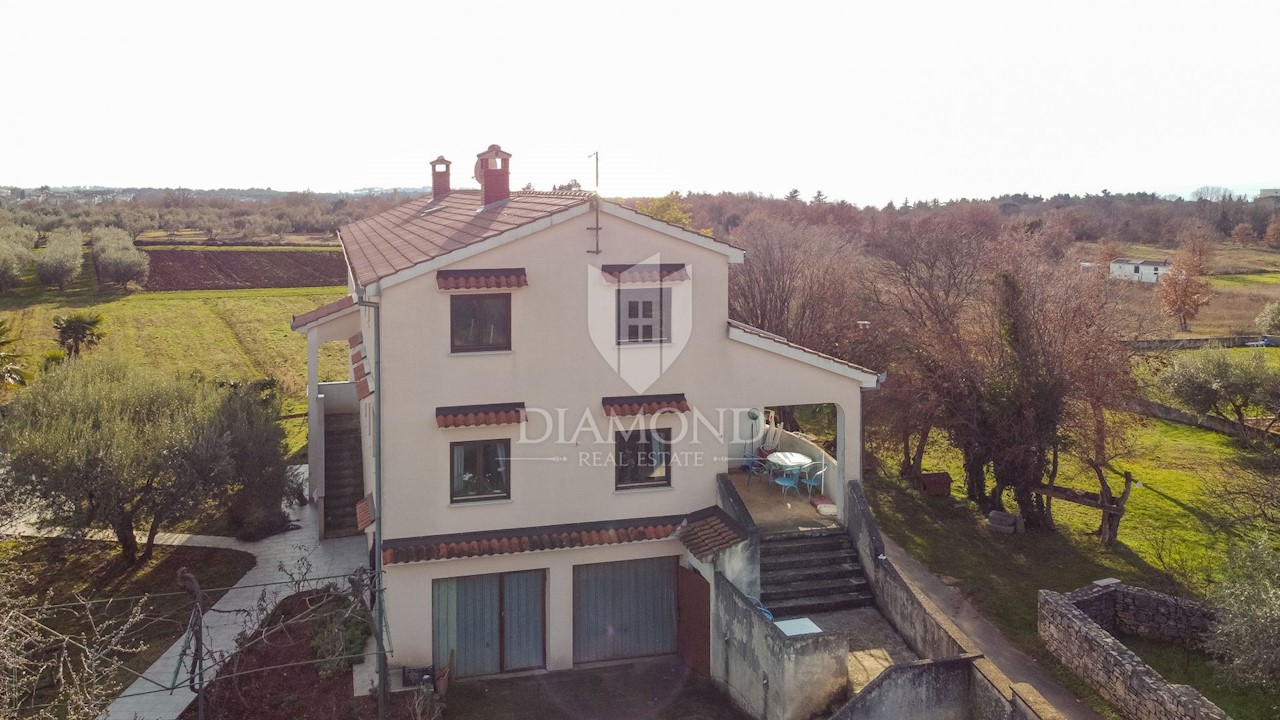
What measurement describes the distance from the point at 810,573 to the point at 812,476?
312cm

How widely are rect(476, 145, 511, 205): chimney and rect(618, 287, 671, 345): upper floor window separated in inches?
258

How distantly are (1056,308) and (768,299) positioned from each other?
15.4 meters

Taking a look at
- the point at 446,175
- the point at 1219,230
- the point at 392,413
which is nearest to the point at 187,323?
the point at 446,175

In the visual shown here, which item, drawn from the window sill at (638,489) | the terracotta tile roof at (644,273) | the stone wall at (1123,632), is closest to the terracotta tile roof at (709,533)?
the window sill at (638,489)

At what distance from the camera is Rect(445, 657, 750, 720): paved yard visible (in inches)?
560

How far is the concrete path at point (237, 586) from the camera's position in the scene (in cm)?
1435

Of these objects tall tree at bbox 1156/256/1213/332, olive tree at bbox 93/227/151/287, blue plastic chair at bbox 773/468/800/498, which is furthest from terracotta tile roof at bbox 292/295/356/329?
tall tree at bbox 1156/256/1213/332

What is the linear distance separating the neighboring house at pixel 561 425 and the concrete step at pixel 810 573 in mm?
1093

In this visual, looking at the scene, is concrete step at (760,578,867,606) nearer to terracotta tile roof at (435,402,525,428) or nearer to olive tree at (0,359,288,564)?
terracotta tile roof at (435,402,525,428)

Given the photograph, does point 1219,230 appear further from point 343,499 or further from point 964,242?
point 343,499

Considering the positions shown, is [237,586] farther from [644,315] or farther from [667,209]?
[667,209]

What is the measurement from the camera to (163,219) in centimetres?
9538

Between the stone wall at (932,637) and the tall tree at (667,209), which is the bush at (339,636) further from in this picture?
the tall tree at (667,209)

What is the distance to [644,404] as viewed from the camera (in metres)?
15.6
